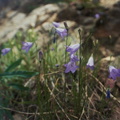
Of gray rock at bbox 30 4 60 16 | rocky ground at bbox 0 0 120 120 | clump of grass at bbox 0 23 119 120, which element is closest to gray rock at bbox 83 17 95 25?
rocky ground at bbox 0 0 120 120

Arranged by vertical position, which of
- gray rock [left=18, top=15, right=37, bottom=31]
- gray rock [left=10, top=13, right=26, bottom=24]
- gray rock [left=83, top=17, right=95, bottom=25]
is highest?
gray rock [left=83, top=17, right=95, bottom=25]

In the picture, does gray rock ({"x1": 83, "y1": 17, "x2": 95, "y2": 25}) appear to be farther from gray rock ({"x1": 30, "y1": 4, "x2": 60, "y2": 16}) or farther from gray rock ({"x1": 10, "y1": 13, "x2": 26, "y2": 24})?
gray rock ({"x1": 10, "y1": 13, "x2": 26, "y2": 24})

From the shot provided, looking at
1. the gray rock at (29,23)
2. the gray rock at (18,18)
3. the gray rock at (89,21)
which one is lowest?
the gray rock at (18,18)

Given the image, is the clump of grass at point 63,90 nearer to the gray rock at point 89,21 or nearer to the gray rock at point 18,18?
the gray rock at point 89,21

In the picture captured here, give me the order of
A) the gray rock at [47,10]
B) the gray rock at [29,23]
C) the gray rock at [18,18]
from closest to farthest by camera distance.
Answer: the gray rock at [29,23] < the gray rock at [47,10] < the gray rock at [18,18]

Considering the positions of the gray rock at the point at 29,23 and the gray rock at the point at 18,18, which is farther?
the gray rock at the point at 18,18

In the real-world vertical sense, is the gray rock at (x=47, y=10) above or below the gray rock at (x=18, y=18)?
above

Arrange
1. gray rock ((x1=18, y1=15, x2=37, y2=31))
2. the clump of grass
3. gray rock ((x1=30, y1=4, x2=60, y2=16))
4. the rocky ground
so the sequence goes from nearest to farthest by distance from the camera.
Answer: the clump of grass < the rocky ground < gray rock ((x1=18, y1=15, x2=37, y2=31)) < gray rock ((x1=30, y1=4, x2=60, y2=16))

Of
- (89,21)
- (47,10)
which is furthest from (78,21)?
(47,10)

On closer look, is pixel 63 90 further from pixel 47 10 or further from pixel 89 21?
pixel 47 10

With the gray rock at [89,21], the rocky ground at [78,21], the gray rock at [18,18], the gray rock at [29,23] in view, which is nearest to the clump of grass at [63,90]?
the rocky ground at [78,21]

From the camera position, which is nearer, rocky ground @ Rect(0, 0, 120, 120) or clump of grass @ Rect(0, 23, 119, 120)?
clump of grass @ Rect(0, 23, 119, 120)

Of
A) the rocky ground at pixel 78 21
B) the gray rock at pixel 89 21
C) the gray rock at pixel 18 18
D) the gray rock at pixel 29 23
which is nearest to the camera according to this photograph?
the rocky ground at pixel 78 21
